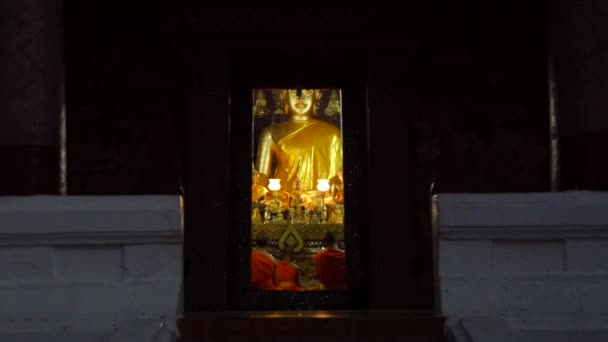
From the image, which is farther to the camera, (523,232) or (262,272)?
(262,272)

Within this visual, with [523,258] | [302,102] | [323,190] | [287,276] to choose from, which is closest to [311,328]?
[523,258]

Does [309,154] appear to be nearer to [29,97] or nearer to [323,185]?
[323,185]

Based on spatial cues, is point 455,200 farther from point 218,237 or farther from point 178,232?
point 218,237

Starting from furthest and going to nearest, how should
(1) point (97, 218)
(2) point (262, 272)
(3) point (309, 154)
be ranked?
(3) point (309, 154)
(2) point (262, 272)
(1) point (97, 218)

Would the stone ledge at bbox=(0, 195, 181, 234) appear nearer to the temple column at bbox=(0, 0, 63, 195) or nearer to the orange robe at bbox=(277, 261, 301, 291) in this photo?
the temple column at bbox=(0, 0, 63, 195)

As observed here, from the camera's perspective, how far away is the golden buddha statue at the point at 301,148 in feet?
25.8

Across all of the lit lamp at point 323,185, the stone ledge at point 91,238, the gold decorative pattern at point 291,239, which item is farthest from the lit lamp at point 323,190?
the stone ledge at point 91,238

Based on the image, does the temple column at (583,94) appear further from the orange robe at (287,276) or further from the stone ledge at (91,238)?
the orange robe at (287,276)

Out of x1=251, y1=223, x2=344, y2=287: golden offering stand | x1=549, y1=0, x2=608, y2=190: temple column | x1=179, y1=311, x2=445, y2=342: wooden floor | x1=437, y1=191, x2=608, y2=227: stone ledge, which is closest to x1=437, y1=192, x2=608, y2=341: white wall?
x1=437, y1=191, x2=608, y2=227: stone ledge

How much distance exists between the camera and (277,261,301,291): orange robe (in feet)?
22.2

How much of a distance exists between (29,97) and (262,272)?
9.43 ft

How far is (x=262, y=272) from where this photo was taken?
6.67m

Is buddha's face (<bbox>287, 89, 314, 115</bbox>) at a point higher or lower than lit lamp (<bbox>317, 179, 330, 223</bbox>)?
higher

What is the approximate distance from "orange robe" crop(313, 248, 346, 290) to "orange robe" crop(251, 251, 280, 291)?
0.39m
